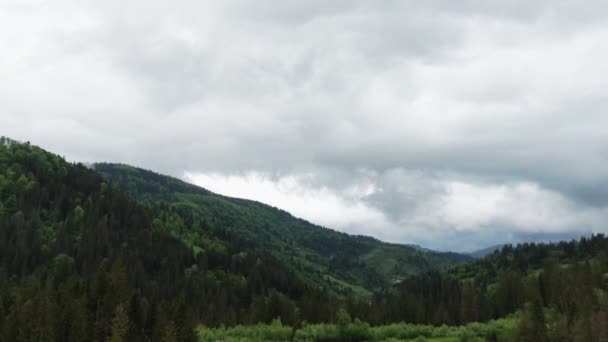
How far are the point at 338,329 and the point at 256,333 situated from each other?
2085cm

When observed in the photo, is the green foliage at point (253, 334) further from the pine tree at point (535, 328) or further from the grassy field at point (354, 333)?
the pine tree at point (535, 328)

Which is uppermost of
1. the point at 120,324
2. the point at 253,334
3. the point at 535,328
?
the point at 535,328

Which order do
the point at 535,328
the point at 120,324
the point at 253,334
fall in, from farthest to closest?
1. the point at 253,334
2. the point at 535,328
3. the point at 120,324

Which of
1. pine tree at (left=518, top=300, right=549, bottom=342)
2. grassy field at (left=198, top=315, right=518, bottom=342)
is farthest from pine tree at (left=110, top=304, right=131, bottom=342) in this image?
pine tree at (left=518, top=300, right=549, bottom=342)

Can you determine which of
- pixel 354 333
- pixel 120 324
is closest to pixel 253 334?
pixel 354 333

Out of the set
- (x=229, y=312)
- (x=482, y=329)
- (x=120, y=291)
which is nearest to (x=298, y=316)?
(x=229, y=312)

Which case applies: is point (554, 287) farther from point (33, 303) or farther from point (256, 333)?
point (33, 303)

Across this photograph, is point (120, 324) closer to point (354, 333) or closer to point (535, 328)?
point (354, 333)

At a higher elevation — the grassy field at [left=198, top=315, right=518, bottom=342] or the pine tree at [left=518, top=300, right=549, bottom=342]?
the pine tree at [left=518, top=300, right=549, bottom=342]

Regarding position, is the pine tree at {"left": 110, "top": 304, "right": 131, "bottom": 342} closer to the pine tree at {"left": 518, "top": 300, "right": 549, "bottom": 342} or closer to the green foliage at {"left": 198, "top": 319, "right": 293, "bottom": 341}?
the green foliage at {"left": 198, "top": 319, "right": 293, "bottom": 341}

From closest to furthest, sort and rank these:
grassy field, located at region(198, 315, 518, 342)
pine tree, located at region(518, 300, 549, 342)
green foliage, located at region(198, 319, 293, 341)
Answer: pine tree, located at region(518, 300, 549, 342)
green foliage, located at region(198, 319, 293, 341)
grassy field, located at region(198, 315, 518, 342)

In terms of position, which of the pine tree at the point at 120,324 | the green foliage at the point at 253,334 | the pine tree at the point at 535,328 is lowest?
the green foliage at the point at 253,334

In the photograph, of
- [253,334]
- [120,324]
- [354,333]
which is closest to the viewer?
[120,324]


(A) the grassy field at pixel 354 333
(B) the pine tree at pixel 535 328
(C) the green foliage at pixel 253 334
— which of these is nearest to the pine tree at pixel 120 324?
(C) the green foliage at pixel 253 334
